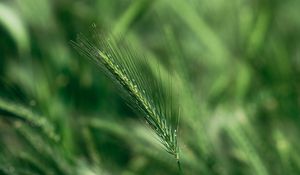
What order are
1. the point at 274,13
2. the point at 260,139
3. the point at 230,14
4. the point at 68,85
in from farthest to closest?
the point at 230,14 < the point at 274,13 < the point at 68,85 < the point at 260,139

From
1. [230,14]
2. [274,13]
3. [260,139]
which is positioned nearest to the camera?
[260,139]

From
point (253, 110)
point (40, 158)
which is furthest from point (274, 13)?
point (40, 158)

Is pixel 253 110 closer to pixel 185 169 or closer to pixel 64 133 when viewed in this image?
pixel 185 169

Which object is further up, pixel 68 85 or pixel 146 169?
pixel 68 85

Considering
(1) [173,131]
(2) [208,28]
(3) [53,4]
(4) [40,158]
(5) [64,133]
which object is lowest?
(1) [173,131]

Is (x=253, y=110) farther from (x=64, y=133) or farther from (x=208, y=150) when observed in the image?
(x=64, y=133)

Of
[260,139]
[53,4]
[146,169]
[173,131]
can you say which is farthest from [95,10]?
[173,131]

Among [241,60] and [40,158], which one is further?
[241,60]
